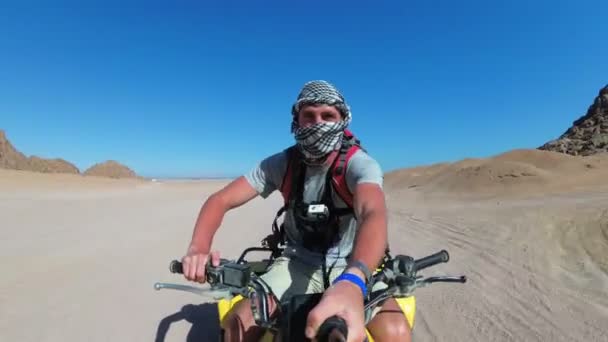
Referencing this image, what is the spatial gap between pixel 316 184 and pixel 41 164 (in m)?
59.0

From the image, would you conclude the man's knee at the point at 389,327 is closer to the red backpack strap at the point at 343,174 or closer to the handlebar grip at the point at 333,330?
the red backpack strap at the point at 343,174

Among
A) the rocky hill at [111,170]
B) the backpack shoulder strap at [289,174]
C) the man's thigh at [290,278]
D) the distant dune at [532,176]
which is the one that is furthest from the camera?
the rocky hill at [111,170]

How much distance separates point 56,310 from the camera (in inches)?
149

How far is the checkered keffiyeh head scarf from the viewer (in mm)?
2229

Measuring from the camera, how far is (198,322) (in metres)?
3.79

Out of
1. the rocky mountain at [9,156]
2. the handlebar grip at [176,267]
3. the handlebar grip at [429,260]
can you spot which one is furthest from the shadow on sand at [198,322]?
the rocky mountain at [9,156]

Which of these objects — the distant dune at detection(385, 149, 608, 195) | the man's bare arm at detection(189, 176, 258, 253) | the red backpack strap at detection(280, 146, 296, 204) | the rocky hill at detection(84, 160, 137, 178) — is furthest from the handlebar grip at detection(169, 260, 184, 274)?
the rocky hill at detection(84, 160, 137, 178)

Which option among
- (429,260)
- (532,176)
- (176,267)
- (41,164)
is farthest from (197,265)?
(41,164)

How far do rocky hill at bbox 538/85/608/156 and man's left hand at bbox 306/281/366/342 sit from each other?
39889 mm

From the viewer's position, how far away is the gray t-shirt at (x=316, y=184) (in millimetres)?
2188

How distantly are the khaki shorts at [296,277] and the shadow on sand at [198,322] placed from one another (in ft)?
4.92

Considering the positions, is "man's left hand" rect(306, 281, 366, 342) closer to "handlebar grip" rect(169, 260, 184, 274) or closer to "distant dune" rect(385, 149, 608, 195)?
"handlebar grip" rect(169, 260, 184, 274)

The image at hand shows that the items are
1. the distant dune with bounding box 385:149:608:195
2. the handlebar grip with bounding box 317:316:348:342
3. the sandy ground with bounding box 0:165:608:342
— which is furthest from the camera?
the distant dune with bounding box 385:149:608:195

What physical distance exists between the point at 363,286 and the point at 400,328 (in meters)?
0.67
